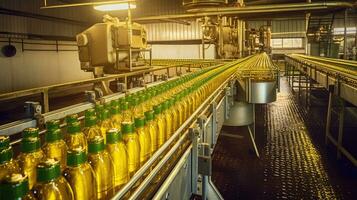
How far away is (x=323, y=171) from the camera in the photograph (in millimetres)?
3738

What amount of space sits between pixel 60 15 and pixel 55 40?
3.04ft

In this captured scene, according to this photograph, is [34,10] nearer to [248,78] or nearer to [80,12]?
[80,12]

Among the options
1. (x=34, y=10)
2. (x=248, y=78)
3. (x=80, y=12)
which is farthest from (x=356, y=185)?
(x=80, y=12)

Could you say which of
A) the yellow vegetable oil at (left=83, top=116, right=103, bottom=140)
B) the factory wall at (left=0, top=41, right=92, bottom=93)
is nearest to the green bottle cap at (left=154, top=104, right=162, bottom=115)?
the yellow vegetable oil at (left=83, top=116, right=103, bottom=140)

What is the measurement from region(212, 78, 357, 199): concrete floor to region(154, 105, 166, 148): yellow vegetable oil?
2.29 metres

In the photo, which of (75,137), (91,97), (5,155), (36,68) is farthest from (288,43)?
(5,155)

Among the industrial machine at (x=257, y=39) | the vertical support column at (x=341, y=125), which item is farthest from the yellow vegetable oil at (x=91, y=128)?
the industrial machine at (x=257, y=39)

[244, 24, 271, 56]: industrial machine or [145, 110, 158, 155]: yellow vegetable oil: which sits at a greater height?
[244, 24, 271, 56]: industrial machine

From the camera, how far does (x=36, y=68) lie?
9945mm

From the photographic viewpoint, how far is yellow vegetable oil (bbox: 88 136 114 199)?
661 mm

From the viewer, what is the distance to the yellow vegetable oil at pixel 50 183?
1.72 feet

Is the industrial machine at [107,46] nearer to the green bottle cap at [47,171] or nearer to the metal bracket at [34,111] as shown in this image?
the metal bracket at [34,111]

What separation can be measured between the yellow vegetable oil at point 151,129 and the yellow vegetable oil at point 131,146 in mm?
98

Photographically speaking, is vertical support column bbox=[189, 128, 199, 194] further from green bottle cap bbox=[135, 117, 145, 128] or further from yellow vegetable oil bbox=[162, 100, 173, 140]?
green bottle cap bbox=[135, 117, 145, 128]
